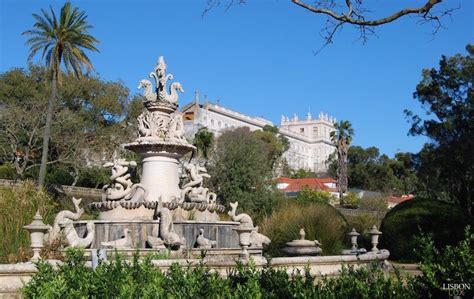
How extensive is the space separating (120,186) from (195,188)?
6.98 feet

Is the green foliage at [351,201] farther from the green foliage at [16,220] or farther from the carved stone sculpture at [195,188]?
the green foliage at [16,220]

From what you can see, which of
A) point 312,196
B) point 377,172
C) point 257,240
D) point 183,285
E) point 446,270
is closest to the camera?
point 183,285

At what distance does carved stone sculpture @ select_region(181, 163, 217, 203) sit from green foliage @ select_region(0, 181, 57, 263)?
3818mm

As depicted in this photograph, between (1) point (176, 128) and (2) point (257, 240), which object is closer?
(2) point (257, 240)

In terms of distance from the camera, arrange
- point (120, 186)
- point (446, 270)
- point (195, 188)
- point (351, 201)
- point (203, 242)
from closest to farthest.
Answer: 1. point (446, 270)
2. point (203, 242)
3. point (120, 186)
4. point (195, 188)
5. point (351, 201)

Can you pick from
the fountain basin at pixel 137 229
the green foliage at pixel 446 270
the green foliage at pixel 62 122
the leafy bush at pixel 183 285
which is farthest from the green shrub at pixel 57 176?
the green foliage at pixel 446 270

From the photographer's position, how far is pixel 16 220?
11125 millimetres

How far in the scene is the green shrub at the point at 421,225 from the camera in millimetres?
22031

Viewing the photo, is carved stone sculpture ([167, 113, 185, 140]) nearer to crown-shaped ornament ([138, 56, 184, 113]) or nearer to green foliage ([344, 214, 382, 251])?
crown-shaped ornament ([138, 56, 184, 113])

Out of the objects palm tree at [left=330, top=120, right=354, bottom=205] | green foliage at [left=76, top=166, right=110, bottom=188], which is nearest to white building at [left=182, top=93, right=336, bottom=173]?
palm tree at [left=330, top=120, right=354, bottom=205]

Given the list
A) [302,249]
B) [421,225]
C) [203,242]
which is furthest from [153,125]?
[421,225]

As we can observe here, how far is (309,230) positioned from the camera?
1633 cm

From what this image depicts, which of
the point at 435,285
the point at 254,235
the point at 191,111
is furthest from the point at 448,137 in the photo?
the point at 191,111

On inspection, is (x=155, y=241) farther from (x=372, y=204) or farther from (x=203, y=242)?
(x=372, y=204)
